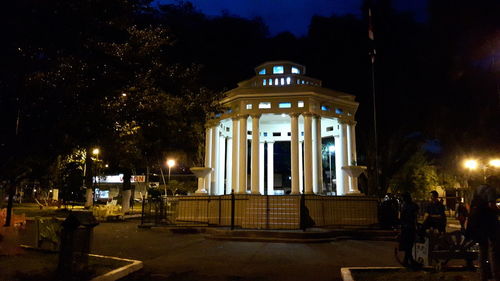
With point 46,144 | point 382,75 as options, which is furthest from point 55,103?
point 382,75

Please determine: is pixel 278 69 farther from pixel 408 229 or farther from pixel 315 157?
pixel 408 229

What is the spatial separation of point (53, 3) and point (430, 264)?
8795mm

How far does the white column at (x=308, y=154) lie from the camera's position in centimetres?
1717

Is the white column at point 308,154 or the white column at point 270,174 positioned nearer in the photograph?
A: the white column at point 308,154

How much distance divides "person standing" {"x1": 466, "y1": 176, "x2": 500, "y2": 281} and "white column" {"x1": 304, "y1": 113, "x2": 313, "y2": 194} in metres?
10.7

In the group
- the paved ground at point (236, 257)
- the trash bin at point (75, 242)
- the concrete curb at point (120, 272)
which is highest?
the trash bin at point (75, 242)

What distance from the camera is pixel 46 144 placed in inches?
274

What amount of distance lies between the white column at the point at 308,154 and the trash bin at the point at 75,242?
11.1 meters

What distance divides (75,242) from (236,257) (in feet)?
13.2

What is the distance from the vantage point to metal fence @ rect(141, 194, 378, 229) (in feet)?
50.1

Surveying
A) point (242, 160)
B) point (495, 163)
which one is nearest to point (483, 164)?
point (495, 163)

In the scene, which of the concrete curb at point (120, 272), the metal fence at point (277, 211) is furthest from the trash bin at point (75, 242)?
the metal fence at point (277, 211)

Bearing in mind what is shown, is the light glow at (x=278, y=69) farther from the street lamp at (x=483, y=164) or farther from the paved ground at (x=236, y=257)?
the street lamp at (x=483, y=164)

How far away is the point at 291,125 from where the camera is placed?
18156 mm
